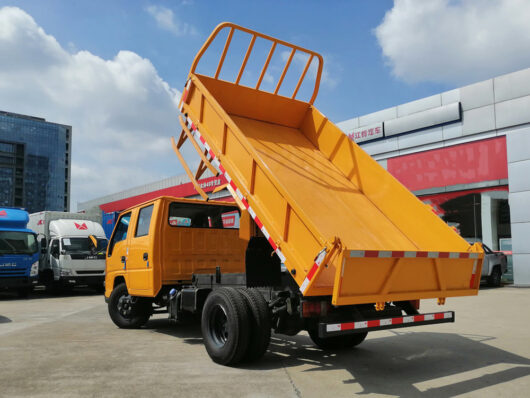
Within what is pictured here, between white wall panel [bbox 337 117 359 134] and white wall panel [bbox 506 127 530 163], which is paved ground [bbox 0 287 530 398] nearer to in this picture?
white wall panel [bbox 506 127 530 163]

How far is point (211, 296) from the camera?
18.6 ft

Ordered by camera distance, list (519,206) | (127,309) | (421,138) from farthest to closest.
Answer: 1. (421,138)
2. (519,206)
3. (127,309)

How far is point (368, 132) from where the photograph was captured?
89.1 ft

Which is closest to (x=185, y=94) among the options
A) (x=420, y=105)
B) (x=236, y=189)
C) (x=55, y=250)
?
(x=236, y=189)

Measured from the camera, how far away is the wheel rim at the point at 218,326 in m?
5.59

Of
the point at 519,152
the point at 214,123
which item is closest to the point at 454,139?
the point at 519,152

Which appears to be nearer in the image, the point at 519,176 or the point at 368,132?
the point at 519,176

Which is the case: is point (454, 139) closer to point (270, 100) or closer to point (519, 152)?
point (519, 152)

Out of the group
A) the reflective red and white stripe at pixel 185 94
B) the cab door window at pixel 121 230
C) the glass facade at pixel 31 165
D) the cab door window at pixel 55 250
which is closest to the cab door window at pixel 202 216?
the cab door window at pixel 121 230

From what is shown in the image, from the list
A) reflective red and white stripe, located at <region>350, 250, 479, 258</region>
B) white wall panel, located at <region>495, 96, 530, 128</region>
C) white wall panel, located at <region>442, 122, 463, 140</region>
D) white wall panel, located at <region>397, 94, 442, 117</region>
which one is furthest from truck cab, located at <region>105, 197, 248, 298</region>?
white wall panel, located at <region>397, 94, 442, 117</region>

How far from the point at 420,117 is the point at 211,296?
2171cm

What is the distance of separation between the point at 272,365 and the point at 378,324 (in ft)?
4.63

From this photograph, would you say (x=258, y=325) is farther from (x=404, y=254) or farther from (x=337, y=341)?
(x=337, y=341)

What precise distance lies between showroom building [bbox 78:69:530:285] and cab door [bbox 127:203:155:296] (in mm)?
10592
